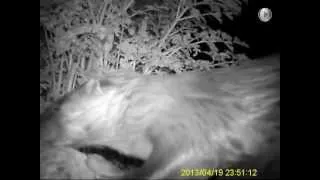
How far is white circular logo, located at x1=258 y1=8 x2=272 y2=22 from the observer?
2326 mm

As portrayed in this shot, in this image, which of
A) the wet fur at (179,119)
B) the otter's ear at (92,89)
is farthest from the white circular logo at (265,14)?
the otter's ear at (92,89)

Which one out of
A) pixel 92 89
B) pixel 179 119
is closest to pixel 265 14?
pixel 179 119

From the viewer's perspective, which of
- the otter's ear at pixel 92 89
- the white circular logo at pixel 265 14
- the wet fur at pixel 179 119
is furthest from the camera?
the white circular logo at pixel 265 14

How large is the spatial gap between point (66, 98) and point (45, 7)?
0.90 metres

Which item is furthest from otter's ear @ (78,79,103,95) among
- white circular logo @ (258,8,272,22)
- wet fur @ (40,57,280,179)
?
white circular logo @ (258,8,272,22)

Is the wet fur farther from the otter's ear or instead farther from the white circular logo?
the white circular logo

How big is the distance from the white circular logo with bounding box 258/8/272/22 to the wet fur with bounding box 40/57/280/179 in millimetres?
397

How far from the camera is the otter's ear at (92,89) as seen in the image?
2.21m

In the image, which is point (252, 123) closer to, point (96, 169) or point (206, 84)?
point (206, 84)

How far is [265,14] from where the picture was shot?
92.7 inches

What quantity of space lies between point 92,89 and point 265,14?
1.46m

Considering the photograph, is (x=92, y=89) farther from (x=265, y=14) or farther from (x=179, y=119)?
(x=265, y=14)

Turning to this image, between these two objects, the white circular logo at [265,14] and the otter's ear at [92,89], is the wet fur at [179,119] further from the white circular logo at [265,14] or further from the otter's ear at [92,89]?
the white circular logo at [265,14]

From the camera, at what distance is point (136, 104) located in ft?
6.84
